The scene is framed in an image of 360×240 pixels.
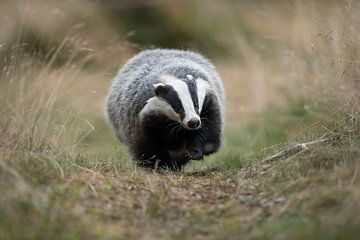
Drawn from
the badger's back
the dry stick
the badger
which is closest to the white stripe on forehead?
the badger

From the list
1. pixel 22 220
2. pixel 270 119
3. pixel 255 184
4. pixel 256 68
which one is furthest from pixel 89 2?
pixel 22 220

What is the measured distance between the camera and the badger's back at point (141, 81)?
5520 millimetres

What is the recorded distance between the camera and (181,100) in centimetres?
496

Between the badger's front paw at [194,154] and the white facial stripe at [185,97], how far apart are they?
0.59m

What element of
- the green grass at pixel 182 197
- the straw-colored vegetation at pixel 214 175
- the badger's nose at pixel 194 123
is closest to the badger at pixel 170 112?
the badger's nose at pixel 194 123

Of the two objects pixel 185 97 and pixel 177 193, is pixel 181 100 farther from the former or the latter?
pixel 177 193

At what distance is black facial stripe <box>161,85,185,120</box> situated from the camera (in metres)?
4.96

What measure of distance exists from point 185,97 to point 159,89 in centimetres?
26

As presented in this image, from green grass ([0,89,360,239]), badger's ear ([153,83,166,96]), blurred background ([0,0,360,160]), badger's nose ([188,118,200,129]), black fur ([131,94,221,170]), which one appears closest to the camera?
green grass ([0,89,360,239])

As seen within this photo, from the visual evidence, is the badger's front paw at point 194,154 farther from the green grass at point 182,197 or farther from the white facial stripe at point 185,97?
the white facial stripe at point 185,97

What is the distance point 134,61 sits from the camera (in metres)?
6.54

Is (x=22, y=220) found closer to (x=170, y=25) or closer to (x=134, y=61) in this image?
(x=134, y=61)

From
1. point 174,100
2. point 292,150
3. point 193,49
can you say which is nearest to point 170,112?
point 174,100

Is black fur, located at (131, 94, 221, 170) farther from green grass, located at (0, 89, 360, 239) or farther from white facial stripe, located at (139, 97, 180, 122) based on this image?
green grass, located at (0, 89, 360, 239)
